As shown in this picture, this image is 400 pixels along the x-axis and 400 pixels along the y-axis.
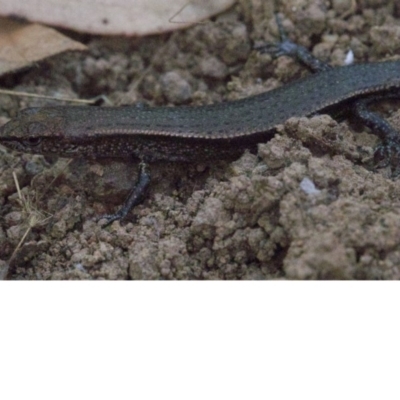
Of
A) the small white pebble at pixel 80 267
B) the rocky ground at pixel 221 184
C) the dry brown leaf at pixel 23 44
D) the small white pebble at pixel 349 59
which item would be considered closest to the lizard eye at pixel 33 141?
the rocky ground at pixel 221 184

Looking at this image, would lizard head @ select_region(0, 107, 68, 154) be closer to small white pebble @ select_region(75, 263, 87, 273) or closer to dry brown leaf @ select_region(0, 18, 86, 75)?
dry brown leaf @ select_region(0, 18, 86, 75)

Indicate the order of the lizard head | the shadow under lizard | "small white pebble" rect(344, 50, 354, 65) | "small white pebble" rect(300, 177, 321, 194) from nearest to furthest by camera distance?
1. "small white pebble" rect(300, 177, 321, 194)
2. the shadow under lizard
3. the lizard head
4. "small white pebble" rect(344, 50, 354, 65)

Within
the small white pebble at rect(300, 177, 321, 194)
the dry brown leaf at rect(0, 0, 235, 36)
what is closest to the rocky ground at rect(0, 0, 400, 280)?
the small white pebble at rect(300, 177, 321, 194)

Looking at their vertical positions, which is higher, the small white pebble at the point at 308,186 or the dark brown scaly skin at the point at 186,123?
the small white pebble at the point at 308,186

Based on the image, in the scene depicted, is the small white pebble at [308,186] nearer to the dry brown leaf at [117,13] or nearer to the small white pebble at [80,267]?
the small white pebble at [80,267]

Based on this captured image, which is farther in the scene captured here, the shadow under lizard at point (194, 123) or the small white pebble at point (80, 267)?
the shadow under lizard at point (194, 123)

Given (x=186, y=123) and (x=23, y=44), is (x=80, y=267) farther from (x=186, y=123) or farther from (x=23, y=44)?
(x=23, y=44)
